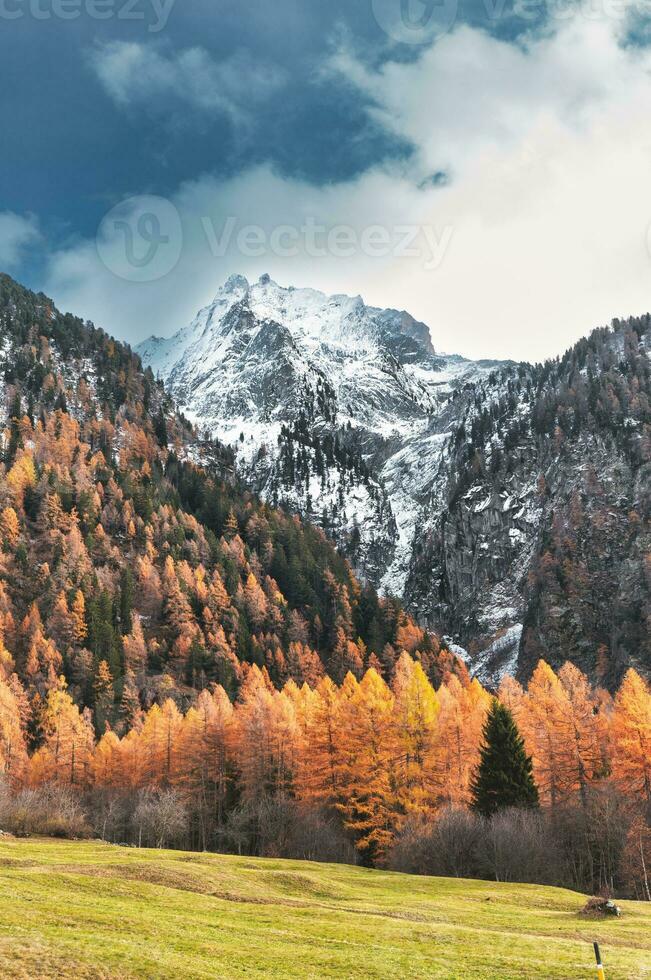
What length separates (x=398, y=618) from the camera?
179 meters

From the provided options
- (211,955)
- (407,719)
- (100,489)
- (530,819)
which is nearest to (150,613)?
(100,489)

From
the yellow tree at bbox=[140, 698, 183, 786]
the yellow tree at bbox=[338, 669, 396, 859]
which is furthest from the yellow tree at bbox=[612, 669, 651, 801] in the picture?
the yellow tree at bbox=[140, 698, 183, 786]

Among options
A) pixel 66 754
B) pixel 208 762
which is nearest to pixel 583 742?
pixel 208 762

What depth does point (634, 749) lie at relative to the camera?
207 feet

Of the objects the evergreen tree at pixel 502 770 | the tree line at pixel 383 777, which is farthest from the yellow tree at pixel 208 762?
the evergreen tree at pixel 502 770

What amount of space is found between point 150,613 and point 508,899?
12093cm

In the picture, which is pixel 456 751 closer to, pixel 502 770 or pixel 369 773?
pixel 502 770

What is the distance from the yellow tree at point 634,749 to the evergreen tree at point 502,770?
27.9 feet

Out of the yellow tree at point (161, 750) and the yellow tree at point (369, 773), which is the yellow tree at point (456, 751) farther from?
the yellow tree at point (161, 750)

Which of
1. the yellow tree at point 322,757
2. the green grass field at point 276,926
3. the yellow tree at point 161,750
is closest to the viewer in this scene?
the green grass field at point 276,926

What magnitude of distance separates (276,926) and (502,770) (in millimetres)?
39207

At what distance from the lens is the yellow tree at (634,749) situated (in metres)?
62.9

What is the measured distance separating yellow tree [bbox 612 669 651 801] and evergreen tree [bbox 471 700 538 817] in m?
8.49

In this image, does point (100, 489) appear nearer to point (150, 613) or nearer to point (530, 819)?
point (150, 613)
